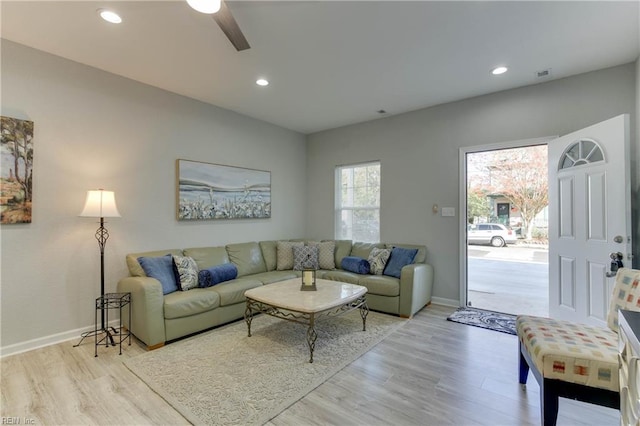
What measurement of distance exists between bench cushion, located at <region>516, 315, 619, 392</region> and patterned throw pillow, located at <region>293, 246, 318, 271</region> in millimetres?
3020

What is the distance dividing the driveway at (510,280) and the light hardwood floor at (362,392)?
161cm

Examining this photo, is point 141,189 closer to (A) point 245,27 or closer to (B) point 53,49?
(B) point 53,49

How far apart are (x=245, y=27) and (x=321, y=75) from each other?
106cm

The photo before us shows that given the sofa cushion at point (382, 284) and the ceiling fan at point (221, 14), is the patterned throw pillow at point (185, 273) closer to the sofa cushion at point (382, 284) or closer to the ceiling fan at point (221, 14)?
the sofa cushion at point (382, 284)

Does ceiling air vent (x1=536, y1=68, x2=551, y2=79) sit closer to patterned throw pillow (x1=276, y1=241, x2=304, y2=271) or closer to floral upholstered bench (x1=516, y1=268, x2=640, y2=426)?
floral upholstered bench (x1=516, y1=268, x2=640, y2=426)

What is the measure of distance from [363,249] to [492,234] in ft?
21.3

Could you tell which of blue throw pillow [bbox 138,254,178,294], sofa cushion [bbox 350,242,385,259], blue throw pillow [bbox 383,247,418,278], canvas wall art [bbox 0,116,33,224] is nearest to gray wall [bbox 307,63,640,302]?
sofa cushion [bbox 350,242,385,259]

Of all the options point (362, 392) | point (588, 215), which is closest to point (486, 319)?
point (588, 215)

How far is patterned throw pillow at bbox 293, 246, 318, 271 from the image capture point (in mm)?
4480

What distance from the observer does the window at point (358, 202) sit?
4.94m

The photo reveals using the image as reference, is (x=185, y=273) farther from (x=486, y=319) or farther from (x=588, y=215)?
(x=588, y=215)

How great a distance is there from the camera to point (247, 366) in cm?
238

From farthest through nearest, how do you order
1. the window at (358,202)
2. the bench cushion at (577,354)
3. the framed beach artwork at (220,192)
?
1. the window at (358,202)
2. the framed beach artwork at (220,192)
3. the bench cushion at (577,354)

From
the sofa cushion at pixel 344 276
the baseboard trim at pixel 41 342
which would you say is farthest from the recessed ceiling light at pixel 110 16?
the sofa cushion at pixel 344 276
